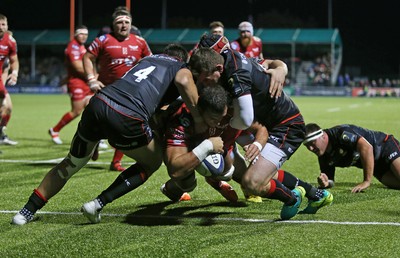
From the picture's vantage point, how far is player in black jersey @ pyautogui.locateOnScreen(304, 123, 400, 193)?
7156 mm

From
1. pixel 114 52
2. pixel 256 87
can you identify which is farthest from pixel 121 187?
pixel 114 52

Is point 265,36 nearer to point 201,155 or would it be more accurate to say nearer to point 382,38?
point 382,38

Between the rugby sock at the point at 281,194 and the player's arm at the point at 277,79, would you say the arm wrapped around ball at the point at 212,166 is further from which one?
the player's arm at the point at 277,79

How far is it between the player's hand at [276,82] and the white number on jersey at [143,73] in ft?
3.19

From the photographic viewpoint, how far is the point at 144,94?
18.1ft

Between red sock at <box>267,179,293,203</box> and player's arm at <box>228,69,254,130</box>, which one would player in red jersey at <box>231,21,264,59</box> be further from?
player's arm at <box>228,69,254,130</box>

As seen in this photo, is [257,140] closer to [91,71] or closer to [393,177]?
[393,177]

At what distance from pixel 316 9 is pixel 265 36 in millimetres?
11040

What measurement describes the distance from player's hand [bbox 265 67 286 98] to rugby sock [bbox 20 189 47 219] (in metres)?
2.09

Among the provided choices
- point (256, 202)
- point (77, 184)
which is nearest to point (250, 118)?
point (256, 202)

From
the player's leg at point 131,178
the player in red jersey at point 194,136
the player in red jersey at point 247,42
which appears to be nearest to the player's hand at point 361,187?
the player in red jersey at point 194,136

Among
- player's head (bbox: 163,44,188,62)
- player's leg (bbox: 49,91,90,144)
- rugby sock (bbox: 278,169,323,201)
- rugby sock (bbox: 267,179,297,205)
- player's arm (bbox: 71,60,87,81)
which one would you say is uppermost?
player's head (bbox: 163,44,188,62)

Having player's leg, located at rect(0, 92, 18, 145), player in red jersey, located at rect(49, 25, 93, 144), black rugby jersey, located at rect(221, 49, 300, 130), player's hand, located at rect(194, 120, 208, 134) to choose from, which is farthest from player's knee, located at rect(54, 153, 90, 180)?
player in red jersey, located at rect(49, 25, 93, 144)

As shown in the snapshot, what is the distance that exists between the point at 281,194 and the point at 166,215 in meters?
1.08
